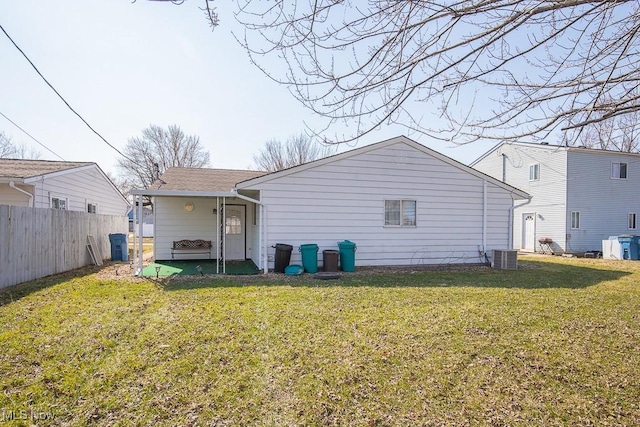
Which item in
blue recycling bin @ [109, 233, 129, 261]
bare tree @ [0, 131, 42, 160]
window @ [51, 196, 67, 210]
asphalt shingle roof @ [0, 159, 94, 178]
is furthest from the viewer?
bare tree @ [0, 131, 42, 160]

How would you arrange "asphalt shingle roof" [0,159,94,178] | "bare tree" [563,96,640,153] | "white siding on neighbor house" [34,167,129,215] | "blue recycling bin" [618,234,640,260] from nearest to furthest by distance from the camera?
1. "bare tree" [563,96,640,153]
2. "asphalt shingle roof" [0,159,94,178]
3. "white siding on neighbor house" [34,167,129,215]
4. "blue recycling bin" [618,234,640,260]

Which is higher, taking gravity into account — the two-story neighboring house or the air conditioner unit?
the two-story neighboring house

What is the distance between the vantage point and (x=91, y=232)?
12.5 m

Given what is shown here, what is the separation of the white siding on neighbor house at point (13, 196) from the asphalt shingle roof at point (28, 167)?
0.53 m

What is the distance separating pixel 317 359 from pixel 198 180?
10.9 metres

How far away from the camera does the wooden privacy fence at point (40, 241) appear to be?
774 centimetres

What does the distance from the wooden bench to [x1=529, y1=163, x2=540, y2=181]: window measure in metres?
18.8

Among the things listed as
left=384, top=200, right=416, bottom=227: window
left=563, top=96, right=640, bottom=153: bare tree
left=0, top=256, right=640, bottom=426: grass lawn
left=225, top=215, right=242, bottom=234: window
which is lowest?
left=0, top=256, right=640, bottom=426: grass lawn

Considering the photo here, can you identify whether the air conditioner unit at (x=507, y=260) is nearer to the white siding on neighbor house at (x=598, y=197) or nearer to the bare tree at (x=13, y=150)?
the white siding on neighbor house at (x=598, y=197)

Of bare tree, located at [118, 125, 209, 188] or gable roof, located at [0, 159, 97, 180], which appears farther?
bare tree, located at [118, 125, 209, 188]

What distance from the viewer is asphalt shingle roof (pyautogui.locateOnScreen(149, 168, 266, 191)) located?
11812 mm

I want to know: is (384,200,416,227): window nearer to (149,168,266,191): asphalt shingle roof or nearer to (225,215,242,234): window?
(149,168,266,191): asphalt shingle roof

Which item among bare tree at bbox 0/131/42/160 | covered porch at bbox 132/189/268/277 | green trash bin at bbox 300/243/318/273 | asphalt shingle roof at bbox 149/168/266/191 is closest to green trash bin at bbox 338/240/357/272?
green trash bin at bbox 300/243/318/273

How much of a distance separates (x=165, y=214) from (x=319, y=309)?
9779 mm
